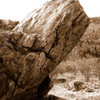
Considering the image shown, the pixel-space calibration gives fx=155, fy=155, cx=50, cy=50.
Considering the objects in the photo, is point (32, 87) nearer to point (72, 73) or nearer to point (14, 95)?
point (14, 95)

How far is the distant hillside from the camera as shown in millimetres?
5852

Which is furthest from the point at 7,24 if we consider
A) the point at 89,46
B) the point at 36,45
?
the point at 89,46

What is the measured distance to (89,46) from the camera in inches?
231

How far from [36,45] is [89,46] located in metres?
3.69

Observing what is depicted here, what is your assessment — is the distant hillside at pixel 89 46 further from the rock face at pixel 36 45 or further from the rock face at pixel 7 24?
the rock face at pixel 7 24

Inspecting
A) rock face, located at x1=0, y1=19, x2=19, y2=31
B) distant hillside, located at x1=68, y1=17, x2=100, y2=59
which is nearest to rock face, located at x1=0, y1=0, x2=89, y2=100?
rock face, located at x1=0, y1=19, x2=19, y2=31

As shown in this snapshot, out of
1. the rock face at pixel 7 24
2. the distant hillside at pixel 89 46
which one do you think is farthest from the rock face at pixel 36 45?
the distant hillside at pixel 89 46

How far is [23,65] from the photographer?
8.06 feet

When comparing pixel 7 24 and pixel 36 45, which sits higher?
pixel 7 24

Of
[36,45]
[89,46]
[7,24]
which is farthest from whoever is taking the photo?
[89,46]

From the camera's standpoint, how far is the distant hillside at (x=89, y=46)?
19.2ft

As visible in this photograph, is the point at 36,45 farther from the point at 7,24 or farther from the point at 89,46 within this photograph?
the point at 89,46

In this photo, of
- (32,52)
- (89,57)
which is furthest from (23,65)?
(89,57)

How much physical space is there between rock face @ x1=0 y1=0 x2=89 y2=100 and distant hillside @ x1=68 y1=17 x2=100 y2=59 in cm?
299
